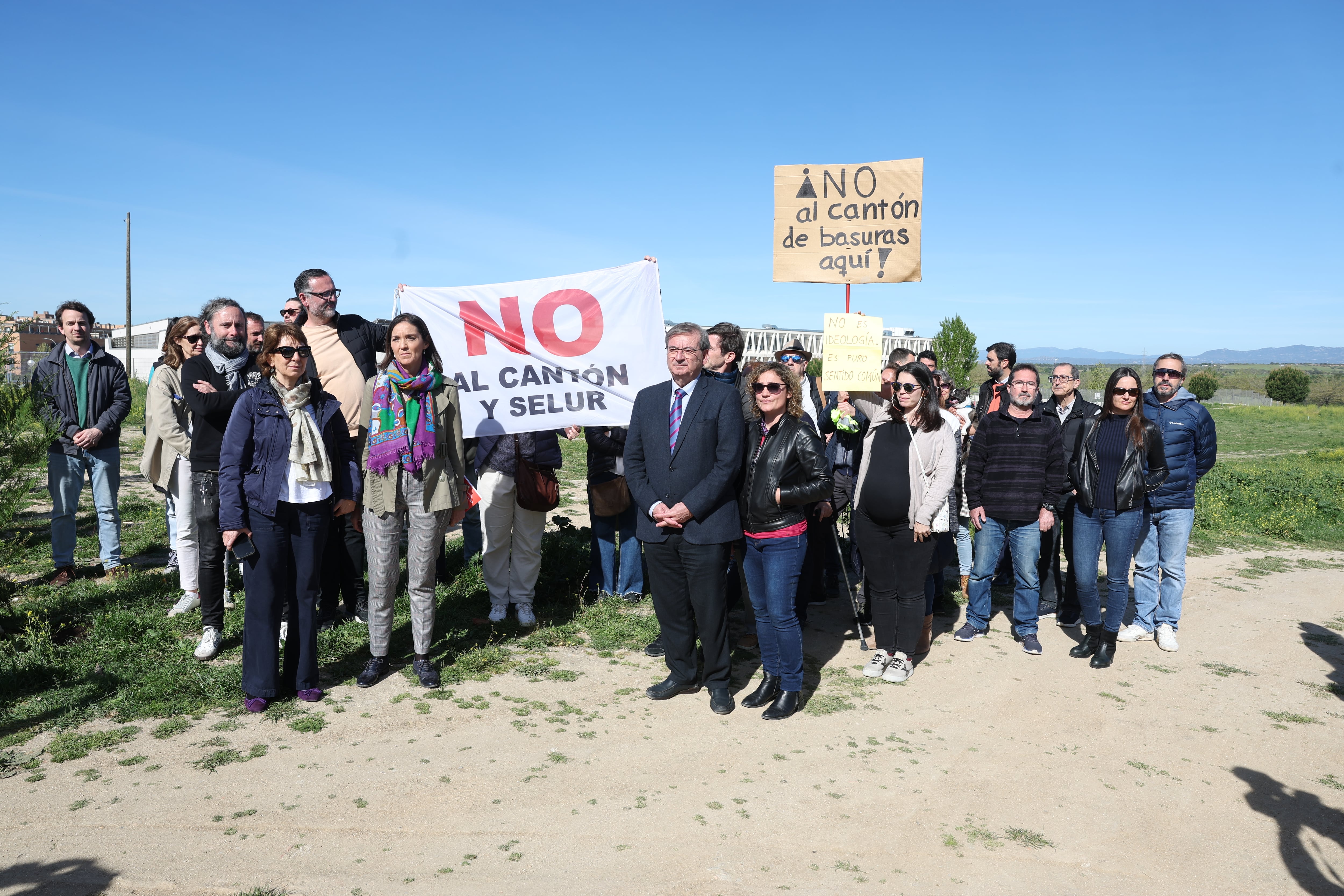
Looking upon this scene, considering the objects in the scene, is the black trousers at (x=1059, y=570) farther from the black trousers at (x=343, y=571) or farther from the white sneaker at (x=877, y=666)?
the black trousers at (x=343, y=571)

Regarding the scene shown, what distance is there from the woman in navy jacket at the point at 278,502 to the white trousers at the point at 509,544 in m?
1.62

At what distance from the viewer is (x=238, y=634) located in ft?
19.5

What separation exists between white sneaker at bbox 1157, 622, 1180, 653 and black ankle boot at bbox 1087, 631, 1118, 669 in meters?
0.68

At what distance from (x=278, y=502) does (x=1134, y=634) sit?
6524mm

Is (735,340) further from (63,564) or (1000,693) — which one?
(63,564)

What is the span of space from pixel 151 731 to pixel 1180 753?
226 inches

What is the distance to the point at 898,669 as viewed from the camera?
225 inches

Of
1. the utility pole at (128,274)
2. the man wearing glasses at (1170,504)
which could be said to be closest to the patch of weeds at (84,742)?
the man wearing glasses at (1170,504)

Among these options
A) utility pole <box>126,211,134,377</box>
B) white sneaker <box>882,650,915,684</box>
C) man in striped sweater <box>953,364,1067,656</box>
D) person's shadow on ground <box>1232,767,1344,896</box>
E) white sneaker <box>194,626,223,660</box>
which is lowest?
person's shadow on ground <box>1232,767,1344,896</box>

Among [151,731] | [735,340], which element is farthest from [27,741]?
[735,340]

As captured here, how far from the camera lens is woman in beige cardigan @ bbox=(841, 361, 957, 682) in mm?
5605

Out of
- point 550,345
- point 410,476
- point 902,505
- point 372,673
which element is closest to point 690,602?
point 902,505

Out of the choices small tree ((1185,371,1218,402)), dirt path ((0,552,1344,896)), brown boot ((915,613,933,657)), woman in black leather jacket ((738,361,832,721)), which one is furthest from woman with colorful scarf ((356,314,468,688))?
small tree ((1185,371,1218,402))

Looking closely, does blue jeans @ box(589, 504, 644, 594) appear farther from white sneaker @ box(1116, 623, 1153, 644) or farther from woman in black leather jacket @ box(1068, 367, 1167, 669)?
white sneaker @ box(1116, 623, 1153, 644)
